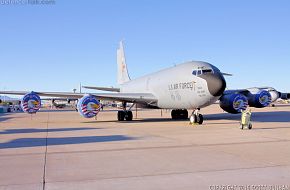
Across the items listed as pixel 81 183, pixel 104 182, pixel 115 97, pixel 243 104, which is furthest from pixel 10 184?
pixel 243 104

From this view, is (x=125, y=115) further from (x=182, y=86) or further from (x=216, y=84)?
(x=216, y=84)

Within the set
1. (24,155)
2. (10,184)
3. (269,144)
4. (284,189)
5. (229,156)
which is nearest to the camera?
(284,189)

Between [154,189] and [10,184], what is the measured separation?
2.44 meters

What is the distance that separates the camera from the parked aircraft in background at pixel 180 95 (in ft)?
65.5

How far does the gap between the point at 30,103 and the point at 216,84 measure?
1200cm

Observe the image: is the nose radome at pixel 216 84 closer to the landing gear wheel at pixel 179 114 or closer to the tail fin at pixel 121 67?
the landing gear wheel at pixel 179 114

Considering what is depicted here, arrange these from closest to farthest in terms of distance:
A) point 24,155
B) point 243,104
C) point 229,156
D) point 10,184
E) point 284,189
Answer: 1. point 284,189
2. point 10,184
3. point 229,156
4. point 24,155
5. point 243,104

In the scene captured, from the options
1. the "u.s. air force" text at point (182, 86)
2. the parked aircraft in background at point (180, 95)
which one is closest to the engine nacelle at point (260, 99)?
the parked aircraft in background at point (180, 95)

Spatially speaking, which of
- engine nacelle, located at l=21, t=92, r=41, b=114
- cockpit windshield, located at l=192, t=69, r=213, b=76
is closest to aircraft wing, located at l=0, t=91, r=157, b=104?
engine nacelle, located at l=21, t=92, r=41, b=114

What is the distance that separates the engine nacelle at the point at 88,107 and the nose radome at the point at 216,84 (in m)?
6.98

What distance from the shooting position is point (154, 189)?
557 centimetres

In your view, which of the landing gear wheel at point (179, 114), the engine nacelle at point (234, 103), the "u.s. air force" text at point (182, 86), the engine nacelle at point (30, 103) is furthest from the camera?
the landing gear wheel at point (179, 114)

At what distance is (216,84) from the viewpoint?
19359 mm

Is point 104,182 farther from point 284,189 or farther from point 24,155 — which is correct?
point 24,155
